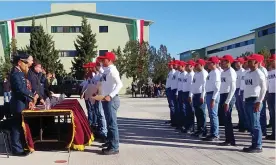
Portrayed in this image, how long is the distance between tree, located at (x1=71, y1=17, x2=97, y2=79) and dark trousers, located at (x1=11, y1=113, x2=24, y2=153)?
3880cm

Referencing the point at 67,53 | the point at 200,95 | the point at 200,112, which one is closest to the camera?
the point at 200,95

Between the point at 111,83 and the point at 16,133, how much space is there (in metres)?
2.12

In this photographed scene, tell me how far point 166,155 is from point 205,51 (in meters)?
92.8

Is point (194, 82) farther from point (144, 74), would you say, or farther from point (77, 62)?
point (77, 62)

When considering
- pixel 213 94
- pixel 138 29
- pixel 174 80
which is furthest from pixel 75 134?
pixel 138 29

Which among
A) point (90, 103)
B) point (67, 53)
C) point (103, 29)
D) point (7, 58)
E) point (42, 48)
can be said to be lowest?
point (90, 103)

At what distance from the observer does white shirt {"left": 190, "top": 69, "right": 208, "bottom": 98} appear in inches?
371

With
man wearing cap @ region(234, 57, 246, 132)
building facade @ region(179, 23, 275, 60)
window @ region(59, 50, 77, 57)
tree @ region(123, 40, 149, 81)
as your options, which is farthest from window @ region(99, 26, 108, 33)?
man wearing cap @ region(234, 57, 246, 132)

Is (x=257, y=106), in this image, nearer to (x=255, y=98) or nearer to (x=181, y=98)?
(x=255, y=98)

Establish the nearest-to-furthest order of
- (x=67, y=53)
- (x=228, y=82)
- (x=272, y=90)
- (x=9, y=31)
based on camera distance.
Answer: (x=228, y=82) < (x=272, y=90) < (x=9, y=31) < (x=67, y=53)

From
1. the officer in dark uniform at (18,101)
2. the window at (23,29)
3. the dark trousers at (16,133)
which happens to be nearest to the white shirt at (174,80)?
the officer in dark uniform at (18,101)

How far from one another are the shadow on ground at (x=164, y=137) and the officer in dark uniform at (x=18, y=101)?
259cm

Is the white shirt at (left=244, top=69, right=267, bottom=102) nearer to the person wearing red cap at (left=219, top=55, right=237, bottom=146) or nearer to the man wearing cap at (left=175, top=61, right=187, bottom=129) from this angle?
the person wearing red cap at (left=219, top=55, right=237, bottom=146)

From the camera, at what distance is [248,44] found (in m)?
71.9
